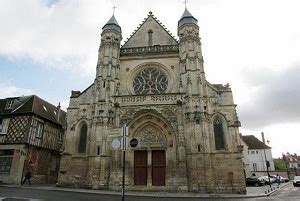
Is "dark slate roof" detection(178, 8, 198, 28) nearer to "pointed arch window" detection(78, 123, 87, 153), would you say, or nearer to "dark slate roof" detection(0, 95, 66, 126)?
"pointed arch window" detection(78, 123, 87, 153)

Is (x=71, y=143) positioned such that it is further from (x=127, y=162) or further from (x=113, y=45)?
(x=113, y=45)

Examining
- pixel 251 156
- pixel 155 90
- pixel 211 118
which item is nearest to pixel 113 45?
pixel 155 90

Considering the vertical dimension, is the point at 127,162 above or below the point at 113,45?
below

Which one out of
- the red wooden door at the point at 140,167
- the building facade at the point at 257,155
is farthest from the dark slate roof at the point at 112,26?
the building facade at the point at 257,155

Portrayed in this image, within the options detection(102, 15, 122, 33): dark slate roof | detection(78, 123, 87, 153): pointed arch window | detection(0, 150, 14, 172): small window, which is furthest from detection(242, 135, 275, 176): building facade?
detection(0, 150, 14, 172): small window

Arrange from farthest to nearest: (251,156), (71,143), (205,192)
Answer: (251,156) < (71,143) < (205,192)

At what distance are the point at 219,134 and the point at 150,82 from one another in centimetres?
633

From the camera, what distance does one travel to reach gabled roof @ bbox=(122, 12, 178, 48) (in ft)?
65.7

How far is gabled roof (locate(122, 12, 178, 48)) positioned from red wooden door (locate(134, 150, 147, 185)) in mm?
9019

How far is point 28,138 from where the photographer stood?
60.0 ft

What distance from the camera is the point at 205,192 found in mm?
14023

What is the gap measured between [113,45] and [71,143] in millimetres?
7925

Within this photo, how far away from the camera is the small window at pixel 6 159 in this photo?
17625 mm

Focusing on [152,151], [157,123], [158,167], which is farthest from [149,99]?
[158,167]
